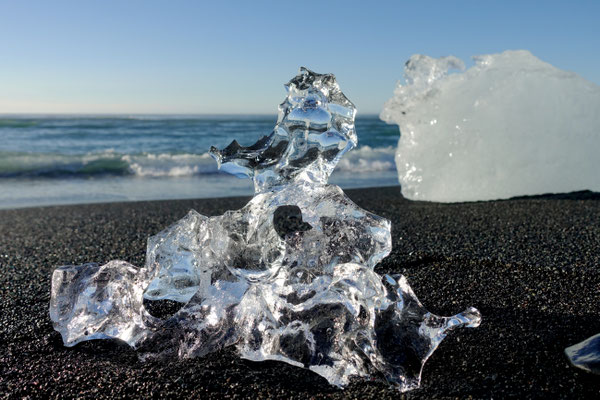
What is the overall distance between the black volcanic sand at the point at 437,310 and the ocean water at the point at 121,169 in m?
1.57

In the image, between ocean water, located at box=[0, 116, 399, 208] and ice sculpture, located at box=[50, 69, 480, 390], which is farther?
ocean water, located at box=[0, 116, 399, 208]

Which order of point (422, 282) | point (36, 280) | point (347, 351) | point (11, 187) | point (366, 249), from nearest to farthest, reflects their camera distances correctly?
point (347, 351)
point (366, 249)
point (422, 282)
point (36, 280)
point (11, 187)

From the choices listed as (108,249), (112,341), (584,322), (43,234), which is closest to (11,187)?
(43,234)

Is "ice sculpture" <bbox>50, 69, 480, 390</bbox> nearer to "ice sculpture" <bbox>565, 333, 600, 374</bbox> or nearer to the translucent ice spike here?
the translucent ice spike

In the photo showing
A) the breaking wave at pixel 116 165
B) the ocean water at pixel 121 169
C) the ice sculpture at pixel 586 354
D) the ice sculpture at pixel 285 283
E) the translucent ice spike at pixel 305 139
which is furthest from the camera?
the breaking wave at pixel 116 165

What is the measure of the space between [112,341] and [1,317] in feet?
2.06

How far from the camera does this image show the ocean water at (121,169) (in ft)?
23.4

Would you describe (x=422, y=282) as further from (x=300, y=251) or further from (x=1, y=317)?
(x=1, y=317)

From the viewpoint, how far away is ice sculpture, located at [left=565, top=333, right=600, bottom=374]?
5.74ft

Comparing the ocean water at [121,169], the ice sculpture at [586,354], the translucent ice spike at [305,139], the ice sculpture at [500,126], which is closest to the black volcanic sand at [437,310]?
the ice sculpture at [586,354]

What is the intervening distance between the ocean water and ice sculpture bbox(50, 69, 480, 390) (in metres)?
1.57

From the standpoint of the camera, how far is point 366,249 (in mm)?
2133

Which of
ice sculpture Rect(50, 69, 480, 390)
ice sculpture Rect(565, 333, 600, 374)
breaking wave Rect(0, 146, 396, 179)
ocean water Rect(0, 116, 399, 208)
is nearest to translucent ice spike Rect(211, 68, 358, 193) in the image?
ice sculpture Rect(50, 69, 480, 390)

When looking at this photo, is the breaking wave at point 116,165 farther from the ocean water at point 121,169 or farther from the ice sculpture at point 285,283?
the ice sculpture at point 285,283
